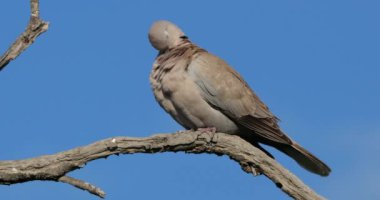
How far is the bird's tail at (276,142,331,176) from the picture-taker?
21.9ft

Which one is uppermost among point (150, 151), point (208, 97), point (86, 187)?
point (208, 97)

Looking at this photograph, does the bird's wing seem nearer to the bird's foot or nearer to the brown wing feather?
the brown wing feather

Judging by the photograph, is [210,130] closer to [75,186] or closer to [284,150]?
[284,150]

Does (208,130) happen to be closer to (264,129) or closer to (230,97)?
(230,97)

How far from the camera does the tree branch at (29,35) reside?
18.2 feet

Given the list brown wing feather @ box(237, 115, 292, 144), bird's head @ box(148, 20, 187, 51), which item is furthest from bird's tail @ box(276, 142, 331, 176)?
bird's head @ box(148, 20, 187, 51)

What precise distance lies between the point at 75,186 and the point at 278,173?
5.08 feet

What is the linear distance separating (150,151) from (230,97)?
1.12 m

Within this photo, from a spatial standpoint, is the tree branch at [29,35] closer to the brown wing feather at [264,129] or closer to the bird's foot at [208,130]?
the bird's foot at [208,130]

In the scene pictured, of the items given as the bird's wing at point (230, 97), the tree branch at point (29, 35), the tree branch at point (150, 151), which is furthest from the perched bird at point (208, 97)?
the tree branch at point (29, 35)

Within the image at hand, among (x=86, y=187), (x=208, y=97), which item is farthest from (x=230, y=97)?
(x=86, y=187)

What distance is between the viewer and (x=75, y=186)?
18.0ft

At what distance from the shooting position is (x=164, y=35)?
6898mm

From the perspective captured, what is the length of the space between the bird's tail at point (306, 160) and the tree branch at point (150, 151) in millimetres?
733
